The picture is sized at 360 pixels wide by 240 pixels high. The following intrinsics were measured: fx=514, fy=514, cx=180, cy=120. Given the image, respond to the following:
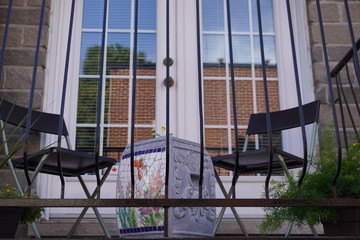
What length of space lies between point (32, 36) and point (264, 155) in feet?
6.40

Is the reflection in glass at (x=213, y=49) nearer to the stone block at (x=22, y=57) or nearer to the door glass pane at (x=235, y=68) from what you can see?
the door glass pane at (x=235, y=68)

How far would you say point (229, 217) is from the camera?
11.4 feet

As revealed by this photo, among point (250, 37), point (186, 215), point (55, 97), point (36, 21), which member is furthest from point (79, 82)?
point (186, 215)

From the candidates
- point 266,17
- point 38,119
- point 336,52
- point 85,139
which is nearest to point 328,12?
point 336,52

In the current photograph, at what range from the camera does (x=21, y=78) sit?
3604mm

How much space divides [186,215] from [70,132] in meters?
1.65

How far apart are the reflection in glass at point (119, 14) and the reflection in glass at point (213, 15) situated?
60 cm

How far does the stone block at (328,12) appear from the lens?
153 inches

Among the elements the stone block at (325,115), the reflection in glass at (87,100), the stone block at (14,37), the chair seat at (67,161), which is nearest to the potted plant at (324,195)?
the chair seat at (67,161)

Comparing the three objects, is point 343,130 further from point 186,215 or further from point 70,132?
point 70,132

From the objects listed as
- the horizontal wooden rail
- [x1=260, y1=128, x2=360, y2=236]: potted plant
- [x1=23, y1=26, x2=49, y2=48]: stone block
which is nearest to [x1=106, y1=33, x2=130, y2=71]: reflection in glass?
[x1=23, y1=26, x2=49, y2=48]: stone block

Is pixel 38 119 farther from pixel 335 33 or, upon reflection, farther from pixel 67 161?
pixel 335 33

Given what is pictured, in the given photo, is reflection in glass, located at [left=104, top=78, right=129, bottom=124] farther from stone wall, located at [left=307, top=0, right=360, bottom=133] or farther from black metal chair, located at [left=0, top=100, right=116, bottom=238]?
stone wall, located at [left=307, top=0, right=360, bottom=133]

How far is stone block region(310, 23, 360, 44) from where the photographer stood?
3838 millimetres
